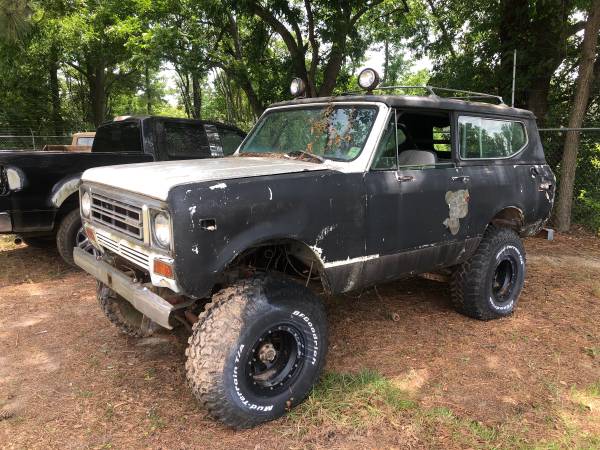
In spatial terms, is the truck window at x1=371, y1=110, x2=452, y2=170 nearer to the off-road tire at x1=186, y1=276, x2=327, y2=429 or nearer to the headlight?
the off-road tire at x1=186, y1=276, x2=327, y2=429

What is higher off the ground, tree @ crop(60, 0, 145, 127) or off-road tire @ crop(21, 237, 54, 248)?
tree @ crop(60, 0, 145, 127)

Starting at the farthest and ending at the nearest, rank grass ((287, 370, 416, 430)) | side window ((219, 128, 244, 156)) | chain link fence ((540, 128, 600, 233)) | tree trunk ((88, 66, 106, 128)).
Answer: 1. tree trunk ((88, 66, 106, 128))
2. chain link fence ((540, 128, 600, 233))
3. side window ((219, 128, 244, 156))
4. grass ((287, 370, 416, 430))

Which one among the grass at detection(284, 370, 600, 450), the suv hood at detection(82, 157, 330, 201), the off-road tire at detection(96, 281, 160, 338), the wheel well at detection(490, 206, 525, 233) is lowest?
the grass at detection(284, 370, 600, 450)

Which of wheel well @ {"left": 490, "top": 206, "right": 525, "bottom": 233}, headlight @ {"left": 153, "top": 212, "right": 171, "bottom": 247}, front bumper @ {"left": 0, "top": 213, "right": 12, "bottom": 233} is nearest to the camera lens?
headlight @ {"left": 153, "top": 212, "right": 171, "bottom": 247}

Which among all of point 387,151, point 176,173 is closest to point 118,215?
point 176,173

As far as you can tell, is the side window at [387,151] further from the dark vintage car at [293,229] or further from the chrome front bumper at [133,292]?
the chrome front bumper at [133,292]

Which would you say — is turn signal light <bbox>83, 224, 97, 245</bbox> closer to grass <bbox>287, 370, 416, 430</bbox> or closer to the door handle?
grass <bbox>287, 370, 416, 430</bbox>

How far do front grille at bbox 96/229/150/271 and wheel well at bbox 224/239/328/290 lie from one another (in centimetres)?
50

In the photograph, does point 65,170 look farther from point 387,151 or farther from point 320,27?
point 320,27

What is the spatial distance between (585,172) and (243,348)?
27.0 ft

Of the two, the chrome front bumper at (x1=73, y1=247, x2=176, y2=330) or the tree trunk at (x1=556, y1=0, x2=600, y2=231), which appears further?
the tree trunk at (x1=556, y1=0, x2=600, y2=231)

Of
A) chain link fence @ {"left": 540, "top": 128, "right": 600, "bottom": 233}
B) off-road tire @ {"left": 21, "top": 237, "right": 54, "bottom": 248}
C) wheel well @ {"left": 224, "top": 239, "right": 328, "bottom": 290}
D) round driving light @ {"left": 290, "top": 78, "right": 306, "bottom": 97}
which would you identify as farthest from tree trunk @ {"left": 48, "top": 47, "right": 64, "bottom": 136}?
wheel well @ {"left": 224, "top": 239, "right": 328, "bottom": 290}

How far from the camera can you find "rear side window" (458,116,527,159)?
13.4 feet

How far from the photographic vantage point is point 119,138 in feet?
21.6
